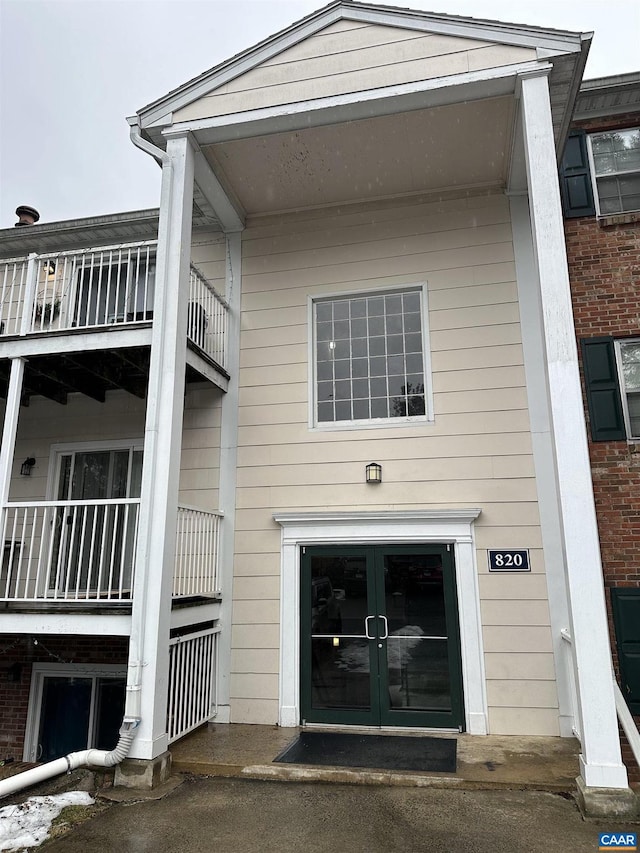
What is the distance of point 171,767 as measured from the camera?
5012 millimetres

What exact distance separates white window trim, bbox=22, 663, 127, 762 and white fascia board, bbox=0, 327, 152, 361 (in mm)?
3764

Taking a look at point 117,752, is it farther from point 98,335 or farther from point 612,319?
point 612,319

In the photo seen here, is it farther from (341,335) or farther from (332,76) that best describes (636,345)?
(332,76)

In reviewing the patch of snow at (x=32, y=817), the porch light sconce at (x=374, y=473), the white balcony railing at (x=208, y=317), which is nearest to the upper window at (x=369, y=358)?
the porch light sconce at (x=374, y=473)

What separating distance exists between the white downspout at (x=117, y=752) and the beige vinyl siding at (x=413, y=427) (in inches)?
70.8

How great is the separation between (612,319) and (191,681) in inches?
230

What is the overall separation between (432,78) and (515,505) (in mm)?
4356

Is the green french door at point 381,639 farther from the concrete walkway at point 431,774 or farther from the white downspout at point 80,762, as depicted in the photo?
the white downspout at point 80,762

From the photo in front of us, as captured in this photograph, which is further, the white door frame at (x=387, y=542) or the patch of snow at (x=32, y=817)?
the white door frame at (x=387, y=542)

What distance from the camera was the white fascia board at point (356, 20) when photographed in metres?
5.38

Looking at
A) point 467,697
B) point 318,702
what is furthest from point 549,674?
point 318,702

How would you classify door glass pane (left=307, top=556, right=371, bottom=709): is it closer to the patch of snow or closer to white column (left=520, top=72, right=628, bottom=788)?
white column (left=520, top=72, right=628, bottom=788)

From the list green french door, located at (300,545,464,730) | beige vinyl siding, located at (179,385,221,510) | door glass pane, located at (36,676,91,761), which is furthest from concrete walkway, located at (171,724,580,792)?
beige vinyl siding, located at (179,385,221,510)

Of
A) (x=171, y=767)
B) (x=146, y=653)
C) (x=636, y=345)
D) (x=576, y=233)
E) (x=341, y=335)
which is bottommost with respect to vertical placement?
(x=171, y=767)
